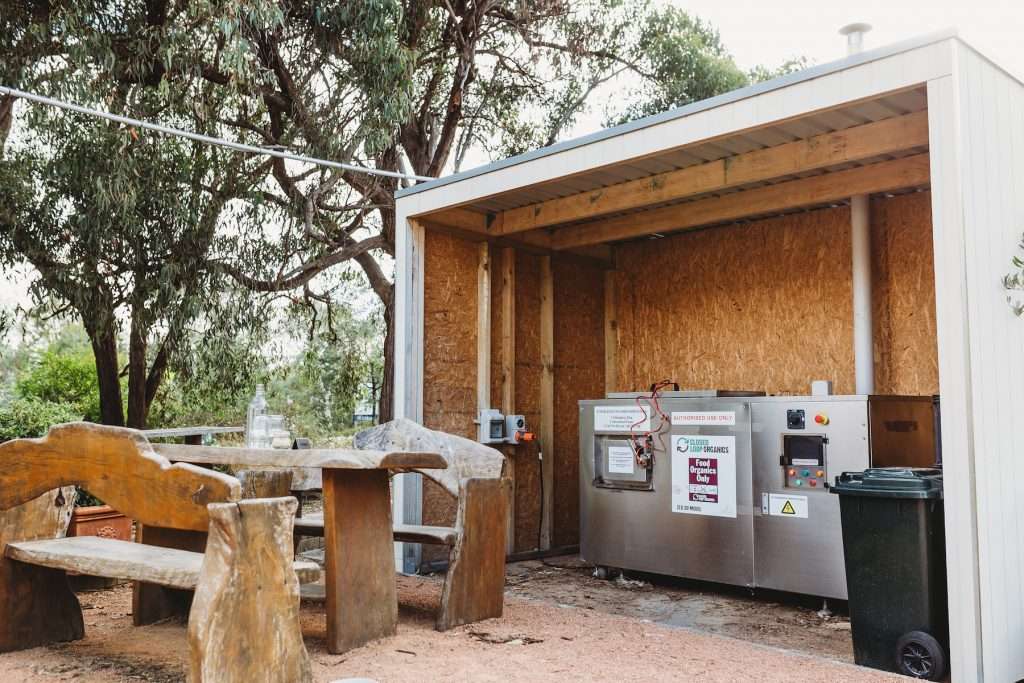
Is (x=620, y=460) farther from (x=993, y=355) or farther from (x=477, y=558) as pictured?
(x=993, y=355)

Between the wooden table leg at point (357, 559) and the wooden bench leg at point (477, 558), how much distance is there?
375 millimetres

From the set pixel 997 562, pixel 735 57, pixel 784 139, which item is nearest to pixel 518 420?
pixel 784 139

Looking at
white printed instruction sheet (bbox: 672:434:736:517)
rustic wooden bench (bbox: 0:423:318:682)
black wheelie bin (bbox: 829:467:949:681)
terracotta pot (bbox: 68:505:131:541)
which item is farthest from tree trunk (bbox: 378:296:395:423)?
black wheelie bin (bbox: 829:467:949:681)

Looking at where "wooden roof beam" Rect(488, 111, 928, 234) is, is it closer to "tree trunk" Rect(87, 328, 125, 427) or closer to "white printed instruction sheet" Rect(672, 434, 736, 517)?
"white printed instruction sheet" Rect(672, 434, 736, 517)

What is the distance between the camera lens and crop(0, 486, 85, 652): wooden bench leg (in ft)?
12.5

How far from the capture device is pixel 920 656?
385 centimetres

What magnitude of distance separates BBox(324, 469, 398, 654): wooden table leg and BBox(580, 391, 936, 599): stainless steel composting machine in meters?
2.51

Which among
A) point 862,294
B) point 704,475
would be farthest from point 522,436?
point 862,294

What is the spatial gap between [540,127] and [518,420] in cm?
619

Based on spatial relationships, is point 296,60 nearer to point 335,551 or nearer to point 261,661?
point 335,551

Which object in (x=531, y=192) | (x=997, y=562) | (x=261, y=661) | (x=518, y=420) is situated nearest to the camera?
(x=261, y=661)

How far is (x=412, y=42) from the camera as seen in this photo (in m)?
10.1

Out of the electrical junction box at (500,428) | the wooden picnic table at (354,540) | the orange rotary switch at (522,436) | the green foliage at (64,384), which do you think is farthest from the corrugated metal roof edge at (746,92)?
the green foliage at (64,384)

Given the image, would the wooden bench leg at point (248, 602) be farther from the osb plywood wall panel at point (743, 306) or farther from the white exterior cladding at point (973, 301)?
the osb plywood wall panel at point (743, 306)
